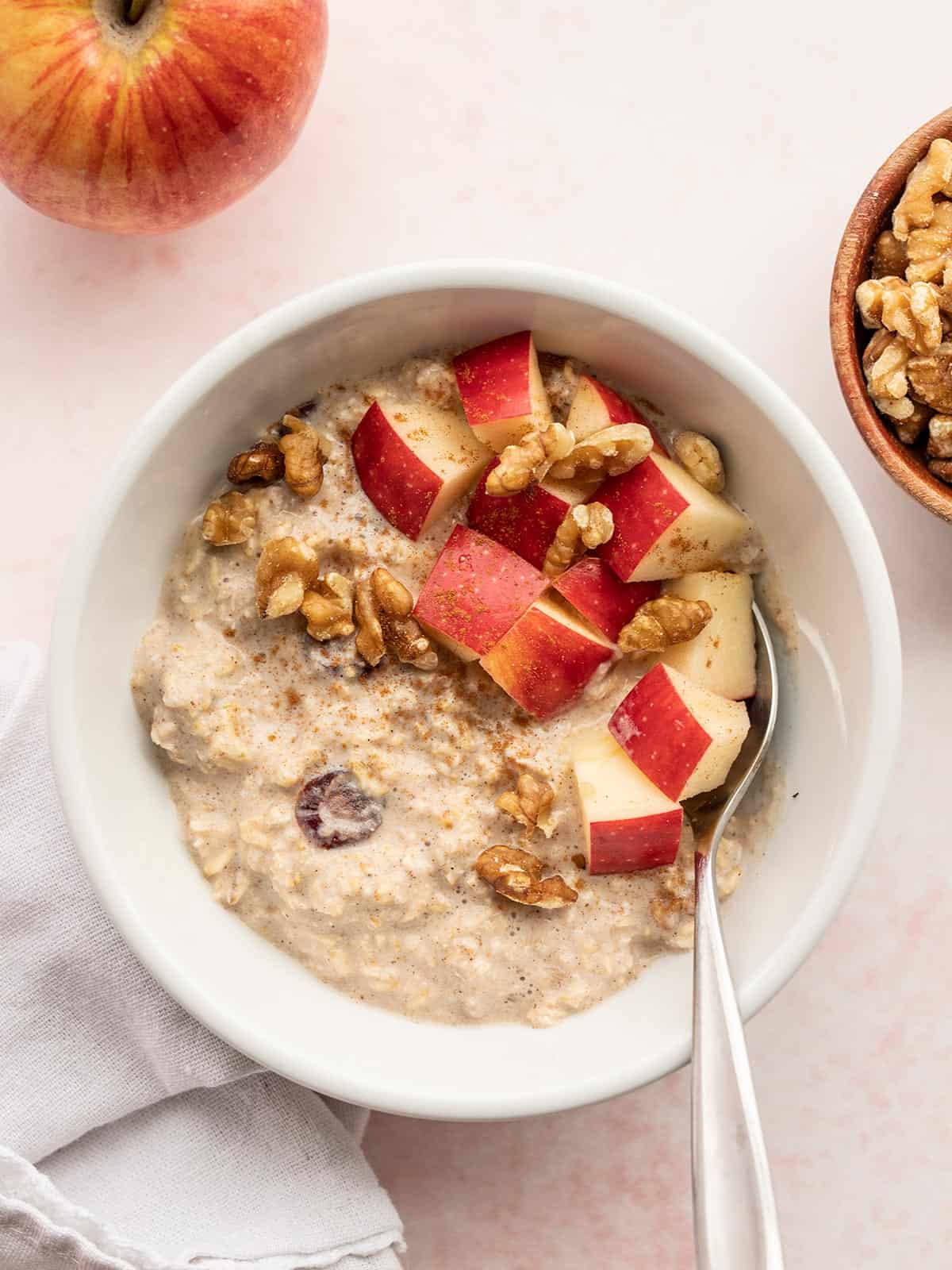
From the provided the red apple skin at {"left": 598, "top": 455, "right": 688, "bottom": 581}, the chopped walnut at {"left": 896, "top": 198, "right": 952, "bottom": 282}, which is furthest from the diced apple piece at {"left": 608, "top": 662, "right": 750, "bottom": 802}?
the chopped walnut at {"left": 896, "top": 198, "right": 952, "bottom": 282}

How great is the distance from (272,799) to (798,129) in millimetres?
885

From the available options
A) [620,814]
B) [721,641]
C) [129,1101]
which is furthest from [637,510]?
[129,1101]

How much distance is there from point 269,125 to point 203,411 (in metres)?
0.31

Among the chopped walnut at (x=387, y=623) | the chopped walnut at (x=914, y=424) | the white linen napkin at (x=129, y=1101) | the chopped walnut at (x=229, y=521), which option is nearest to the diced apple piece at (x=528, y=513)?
the chopped walnut at (x=387, y=623)

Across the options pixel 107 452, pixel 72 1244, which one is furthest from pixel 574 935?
pixel 107 452

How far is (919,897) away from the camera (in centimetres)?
145

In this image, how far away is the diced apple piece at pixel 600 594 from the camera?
1.23 m

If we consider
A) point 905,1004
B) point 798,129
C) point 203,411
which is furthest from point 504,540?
point 905,1004

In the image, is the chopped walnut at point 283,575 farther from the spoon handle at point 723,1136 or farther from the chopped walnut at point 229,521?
the spoon handle at point 723,1136

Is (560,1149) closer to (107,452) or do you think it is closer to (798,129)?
(107,452)

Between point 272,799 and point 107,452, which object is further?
point 107,452

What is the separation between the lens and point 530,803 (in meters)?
1.21

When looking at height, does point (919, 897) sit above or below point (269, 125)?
below

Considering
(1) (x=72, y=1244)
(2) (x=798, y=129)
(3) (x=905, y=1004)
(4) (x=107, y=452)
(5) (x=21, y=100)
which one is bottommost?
(1) (x=72, y=1244)
